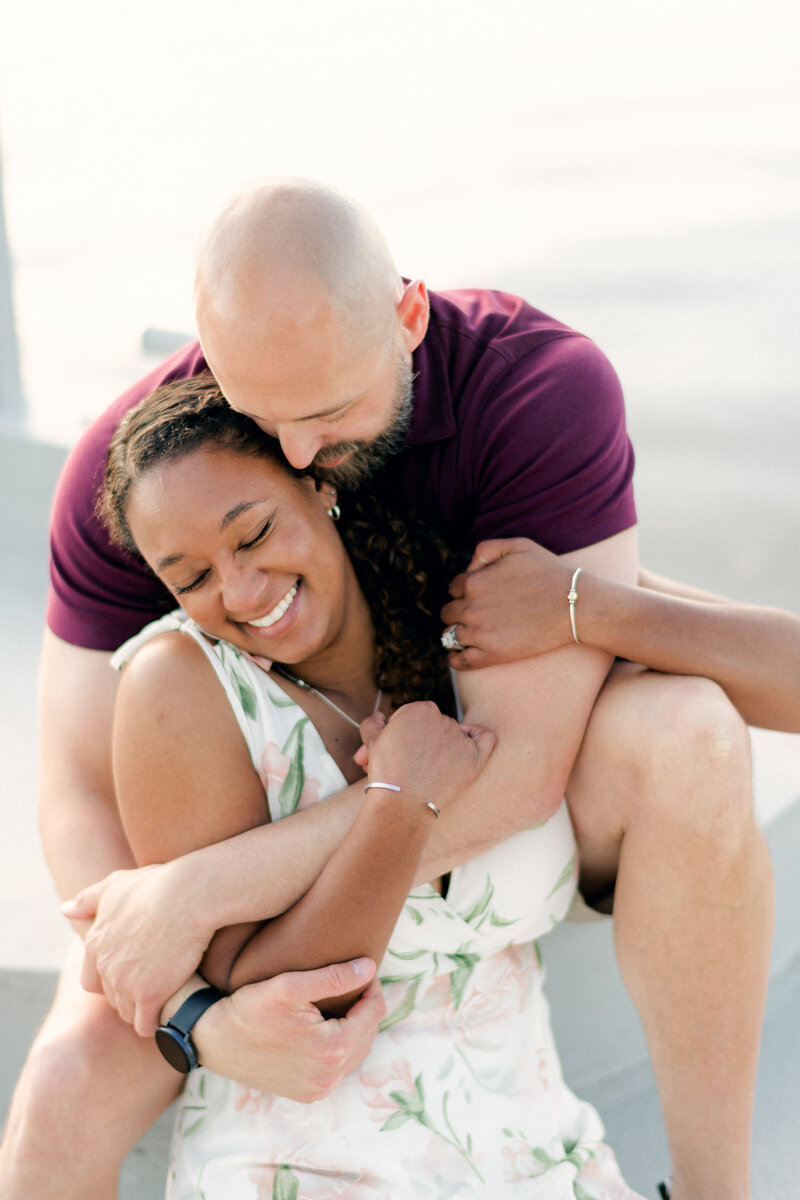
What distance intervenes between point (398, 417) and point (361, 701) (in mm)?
416

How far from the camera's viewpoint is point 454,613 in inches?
66.6

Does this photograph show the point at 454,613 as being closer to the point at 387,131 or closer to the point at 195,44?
the point at 387,131

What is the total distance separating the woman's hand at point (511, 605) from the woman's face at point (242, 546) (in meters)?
0.20

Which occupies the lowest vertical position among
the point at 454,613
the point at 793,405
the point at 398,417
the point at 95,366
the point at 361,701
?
the point at 793,405

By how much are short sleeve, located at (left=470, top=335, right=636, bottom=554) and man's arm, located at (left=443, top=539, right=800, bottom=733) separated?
0.04 metres

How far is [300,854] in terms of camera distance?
1516mm

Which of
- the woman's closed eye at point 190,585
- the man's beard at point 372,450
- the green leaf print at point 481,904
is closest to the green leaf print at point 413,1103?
the green leaf print at point 481,904

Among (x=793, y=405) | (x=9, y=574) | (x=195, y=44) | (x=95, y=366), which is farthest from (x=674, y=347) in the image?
(x=195, y=44)

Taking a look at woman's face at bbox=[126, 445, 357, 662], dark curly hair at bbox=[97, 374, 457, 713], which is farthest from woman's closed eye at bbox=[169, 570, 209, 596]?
dark curly hair at bbox=[97, 374, 457, 713]

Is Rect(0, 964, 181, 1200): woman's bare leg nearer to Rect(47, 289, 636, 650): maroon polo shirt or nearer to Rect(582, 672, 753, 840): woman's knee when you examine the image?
Rect(47, 289, 636, 650): maroon polo shirt

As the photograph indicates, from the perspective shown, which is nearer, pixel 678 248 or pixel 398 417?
pixel 398 417

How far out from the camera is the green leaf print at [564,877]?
1693 mm

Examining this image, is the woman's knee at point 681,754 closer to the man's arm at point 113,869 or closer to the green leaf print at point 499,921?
the green leaf print at point 499,921

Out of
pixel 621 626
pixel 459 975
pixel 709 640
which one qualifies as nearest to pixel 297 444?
pixel 621 626
